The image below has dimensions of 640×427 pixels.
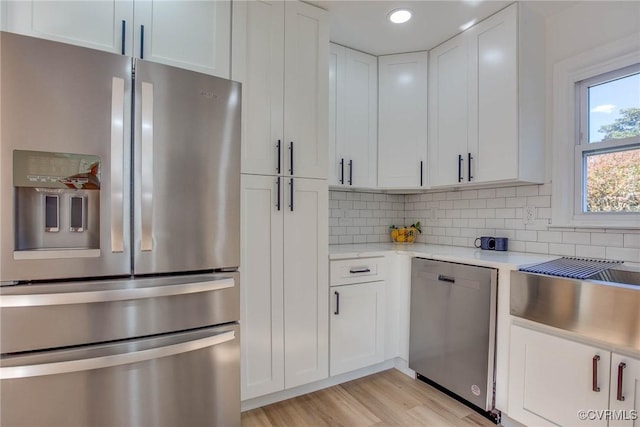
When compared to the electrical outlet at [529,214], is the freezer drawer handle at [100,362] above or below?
below

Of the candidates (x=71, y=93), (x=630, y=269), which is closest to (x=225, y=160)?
(x=71, y=93)

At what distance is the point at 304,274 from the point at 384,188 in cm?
110

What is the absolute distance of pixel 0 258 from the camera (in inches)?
42.6

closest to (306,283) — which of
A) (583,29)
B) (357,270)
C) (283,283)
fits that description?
(283,283)

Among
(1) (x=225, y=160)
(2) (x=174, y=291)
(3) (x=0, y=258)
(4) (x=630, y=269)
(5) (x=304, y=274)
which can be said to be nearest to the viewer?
(3) (x=0, y=258)

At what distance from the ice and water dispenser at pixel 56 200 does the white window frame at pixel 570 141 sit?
253cm

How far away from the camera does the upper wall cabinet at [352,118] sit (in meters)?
2.43

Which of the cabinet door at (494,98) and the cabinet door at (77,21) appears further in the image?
the cabinet door at (494,98)

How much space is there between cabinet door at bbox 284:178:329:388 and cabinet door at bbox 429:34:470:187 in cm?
101

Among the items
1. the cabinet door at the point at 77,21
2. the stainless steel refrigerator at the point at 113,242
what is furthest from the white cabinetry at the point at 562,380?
the cabinet door at the point at 77,21

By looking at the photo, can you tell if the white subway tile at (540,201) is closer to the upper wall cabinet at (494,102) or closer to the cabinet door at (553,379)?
the upper wall cabinet at (494,102)

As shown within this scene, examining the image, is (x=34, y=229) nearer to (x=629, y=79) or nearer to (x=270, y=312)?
(x=270, y=312)

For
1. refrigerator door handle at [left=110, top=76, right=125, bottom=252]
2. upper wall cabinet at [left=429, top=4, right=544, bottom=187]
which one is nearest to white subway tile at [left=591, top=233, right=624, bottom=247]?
upper wall cabinet at [left=429, top=4, right=544, bottom=187]

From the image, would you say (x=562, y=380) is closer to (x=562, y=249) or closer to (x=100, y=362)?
(x=562, y=249)
